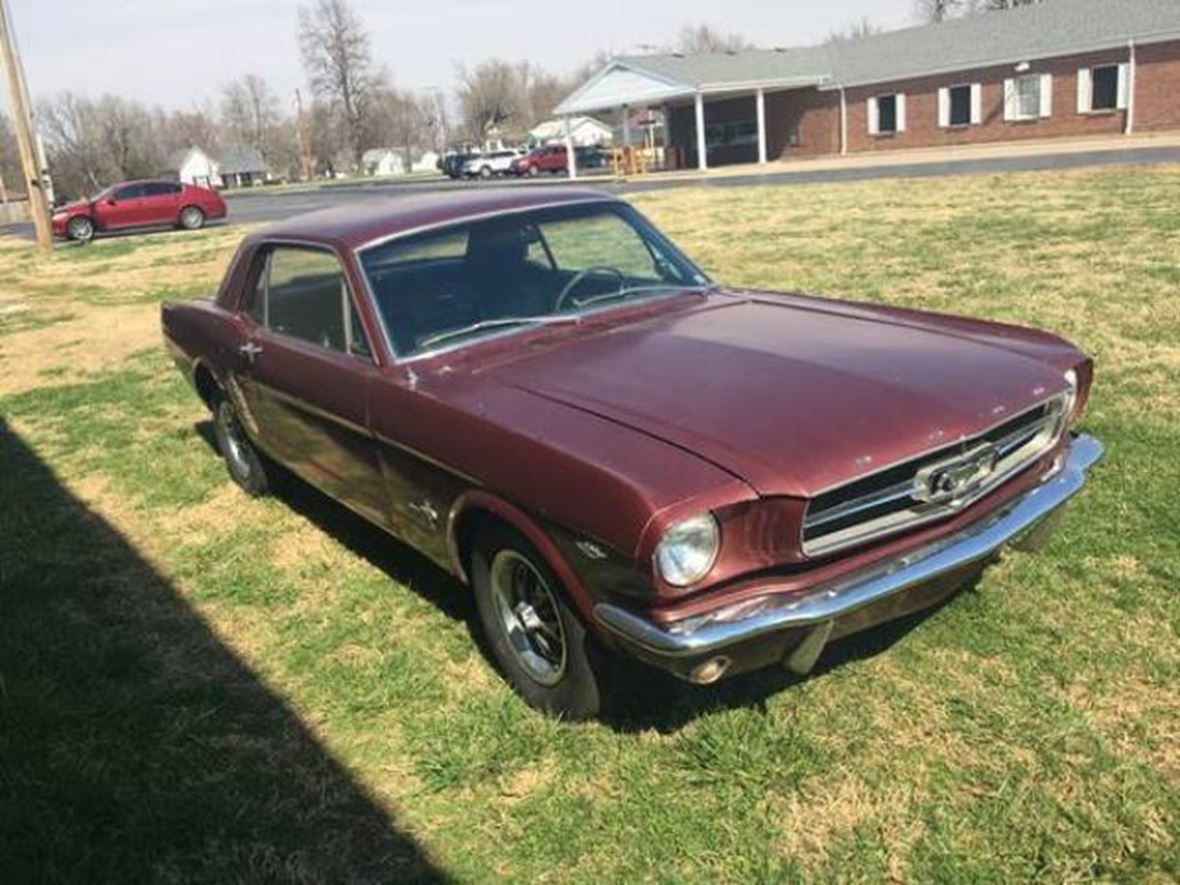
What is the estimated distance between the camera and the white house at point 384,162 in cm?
11131

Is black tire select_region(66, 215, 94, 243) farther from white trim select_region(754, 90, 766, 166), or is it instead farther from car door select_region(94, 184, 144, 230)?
white trim select_region(754, 90, 766, 166)

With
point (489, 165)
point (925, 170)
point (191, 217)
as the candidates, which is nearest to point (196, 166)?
point (489, 165)

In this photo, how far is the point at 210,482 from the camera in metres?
6.16

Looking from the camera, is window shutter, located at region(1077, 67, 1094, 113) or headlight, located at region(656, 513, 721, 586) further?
window shutter, located at region(1077, 67, 1094, 113)

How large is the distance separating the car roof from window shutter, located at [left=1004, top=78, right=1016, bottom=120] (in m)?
38.0

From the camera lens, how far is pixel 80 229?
2925 cm

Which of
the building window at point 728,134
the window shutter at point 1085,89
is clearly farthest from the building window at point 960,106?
the building window at point 728,134

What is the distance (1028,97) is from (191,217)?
28.4 m

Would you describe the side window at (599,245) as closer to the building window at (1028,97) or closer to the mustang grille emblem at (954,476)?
the mustang grille emblem at (954,476)

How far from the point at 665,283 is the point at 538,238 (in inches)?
22.1

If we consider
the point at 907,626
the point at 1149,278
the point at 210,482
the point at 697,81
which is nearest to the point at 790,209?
the point at 1149,278

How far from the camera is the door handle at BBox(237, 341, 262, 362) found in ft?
15.9

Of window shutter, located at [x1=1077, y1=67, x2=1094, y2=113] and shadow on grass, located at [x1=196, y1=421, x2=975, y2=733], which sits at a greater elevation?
window shutter, located at [x1=1077, y1=67, x2=1094, y2=113]

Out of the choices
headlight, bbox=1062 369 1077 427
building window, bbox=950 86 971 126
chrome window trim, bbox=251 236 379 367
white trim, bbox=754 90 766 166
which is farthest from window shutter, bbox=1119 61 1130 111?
chrome window trim, bbox=251 236 379 367
